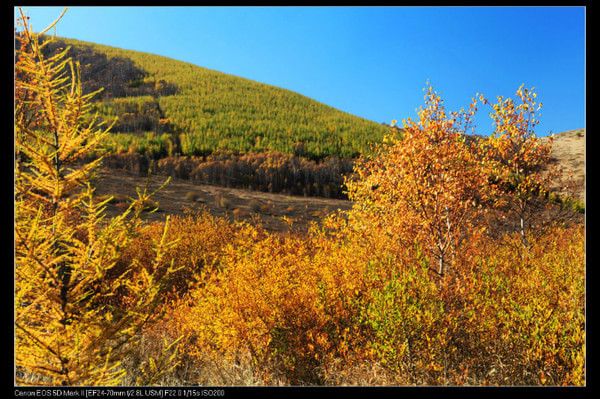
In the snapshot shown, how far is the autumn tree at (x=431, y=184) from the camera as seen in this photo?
6.61 m

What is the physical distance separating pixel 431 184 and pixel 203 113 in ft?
142

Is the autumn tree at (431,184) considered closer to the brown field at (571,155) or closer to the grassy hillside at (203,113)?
the brown field at (571,155)

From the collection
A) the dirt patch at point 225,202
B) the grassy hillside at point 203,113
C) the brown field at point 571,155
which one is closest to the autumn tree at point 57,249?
the dirt patch at point 225,202

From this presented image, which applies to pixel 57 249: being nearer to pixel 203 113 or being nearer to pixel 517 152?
pixel 517 152

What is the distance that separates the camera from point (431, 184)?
6.96 m

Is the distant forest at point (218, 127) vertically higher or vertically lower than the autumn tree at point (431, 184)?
higher

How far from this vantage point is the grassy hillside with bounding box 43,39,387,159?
35938 mm

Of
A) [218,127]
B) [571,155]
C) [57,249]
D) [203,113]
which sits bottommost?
[57,249]

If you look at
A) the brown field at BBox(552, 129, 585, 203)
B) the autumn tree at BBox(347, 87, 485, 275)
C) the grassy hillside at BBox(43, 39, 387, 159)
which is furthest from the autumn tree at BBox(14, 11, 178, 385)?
the grassy hillside at BBox(43, 39, 387, 159)

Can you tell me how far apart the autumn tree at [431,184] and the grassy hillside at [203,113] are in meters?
24.8

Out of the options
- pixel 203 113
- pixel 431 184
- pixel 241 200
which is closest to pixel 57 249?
pixel 431 184

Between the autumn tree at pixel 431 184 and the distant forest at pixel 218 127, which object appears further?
the distant forest at pixel 218 127

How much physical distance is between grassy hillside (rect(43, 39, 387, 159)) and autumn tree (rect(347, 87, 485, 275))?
24.8 meters
